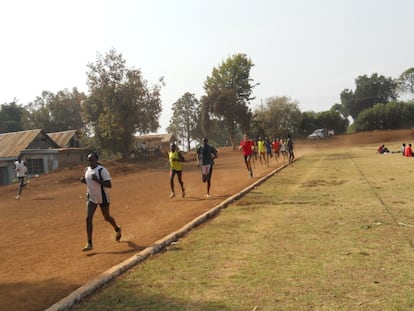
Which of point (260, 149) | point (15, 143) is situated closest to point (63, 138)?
point (15, 143)

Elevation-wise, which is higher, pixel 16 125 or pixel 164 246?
pixel 16 125

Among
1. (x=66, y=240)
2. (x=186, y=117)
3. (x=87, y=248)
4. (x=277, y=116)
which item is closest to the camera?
(x=87, y=248)

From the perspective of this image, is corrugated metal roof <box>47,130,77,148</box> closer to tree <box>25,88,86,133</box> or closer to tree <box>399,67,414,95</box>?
tree <box>25,88,86,133</box>

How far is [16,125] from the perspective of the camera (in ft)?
228

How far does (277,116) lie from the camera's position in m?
68.9

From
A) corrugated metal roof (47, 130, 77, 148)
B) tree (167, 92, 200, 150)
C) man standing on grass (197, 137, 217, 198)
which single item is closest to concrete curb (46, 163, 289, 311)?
man standing on grass (197, 137, 217, 198)

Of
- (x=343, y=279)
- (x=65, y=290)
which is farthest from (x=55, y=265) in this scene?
(x=343, y=279)

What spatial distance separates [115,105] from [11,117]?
4013 cm

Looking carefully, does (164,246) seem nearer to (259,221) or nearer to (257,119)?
(259,221)

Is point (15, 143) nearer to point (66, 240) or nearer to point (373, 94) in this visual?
point (66, 240)

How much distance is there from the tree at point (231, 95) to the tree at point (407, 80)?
40.8 metres

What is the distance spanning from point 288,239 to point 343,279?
208cm

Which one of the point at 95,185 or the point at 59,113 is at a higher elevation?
the point at 59,113

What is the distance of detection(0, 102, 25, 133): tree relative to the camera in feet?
226
